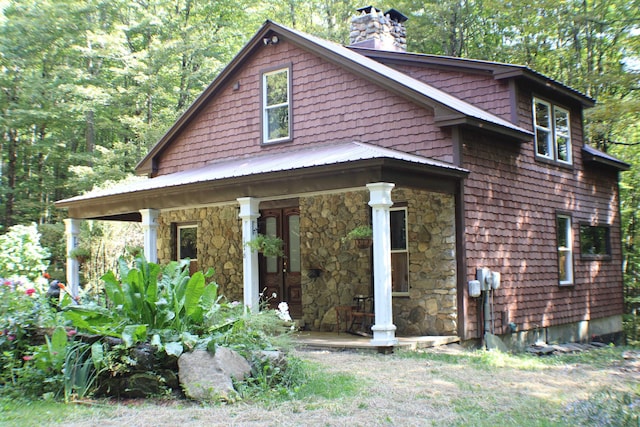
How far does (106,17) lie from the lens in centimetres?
2380

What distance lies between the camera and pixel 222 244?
1340cm

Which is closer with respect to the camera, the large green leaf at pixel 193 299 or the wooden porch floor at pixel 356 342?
the large green leaf at pixel 193 299

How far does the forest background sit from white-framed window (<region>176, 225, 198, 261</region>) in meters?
5.90

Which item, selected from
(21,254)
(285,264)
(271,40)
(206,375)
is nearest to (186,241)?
(285,264)

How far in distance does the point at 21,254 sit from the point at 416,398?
11.0 m

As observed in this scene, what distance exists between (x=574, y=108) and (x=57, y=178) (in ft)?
63.3

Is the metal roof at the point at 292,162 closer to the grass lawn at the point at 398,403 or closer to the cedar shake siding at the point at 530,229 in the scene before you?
the cedar shake siding at the point at 530,229

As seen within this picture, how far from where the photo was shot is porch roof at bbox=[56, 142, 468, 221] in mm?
8805

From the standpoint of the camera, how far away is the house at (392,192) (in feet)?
32.7

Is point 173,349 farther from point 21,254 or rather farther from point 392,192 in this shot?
point 21,254

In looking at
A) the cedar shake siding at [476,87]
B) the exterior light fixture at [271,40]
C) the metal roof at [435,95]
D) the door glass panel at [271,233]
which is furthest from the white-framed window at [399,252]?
the exterior light fixture at [271,40]

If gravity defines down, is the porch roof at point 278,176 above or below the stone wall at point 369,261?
above

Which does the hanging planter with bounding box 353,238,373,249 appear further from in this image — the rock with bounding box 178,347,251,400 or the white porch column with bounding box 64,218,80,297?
the white porch column with bounding box 64,218,80,297

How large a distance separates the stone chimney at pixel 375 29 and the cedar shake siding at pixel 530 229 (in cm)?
444
